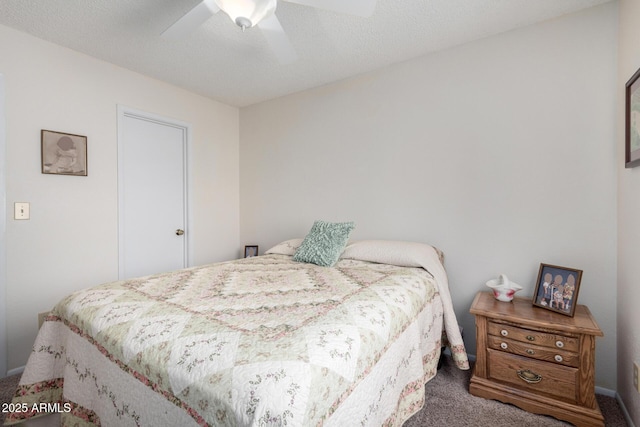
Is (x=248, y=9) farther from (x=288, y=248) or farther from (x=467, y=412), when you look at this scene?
(x=467, y=412)

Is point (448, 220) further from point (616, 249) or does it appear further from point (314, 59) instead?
point (314, 59)

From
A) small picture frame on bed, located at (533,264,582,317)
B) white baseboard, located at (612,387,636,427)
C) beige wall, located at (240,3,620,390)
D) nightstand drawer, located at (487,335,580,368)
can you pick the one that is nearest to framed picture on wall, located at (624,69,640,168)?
beige wall, located at (240,3,620,390)

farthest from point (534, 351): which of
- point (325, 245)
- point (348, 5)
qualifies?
point (348, 5)

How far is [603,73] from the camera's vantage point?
1.81m

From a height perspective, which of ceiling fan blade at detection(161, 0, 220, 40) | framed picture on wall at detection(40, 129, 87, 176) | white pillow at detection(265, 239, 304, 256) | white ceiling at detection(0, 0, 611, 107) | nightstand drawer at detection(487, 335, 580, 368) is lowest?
nightstand drawer at detection(487, 335, 580, 368)

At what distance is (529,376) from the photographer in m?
1.64

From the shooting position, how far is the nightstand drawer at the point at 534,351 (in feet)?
5.07

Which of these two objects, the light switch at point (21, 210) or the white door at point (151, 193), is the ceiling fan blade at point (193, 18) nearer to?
the white door at point (151, 193)

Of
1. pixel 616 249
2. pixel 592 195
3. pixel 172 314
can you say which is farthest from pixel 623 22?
pixel 172 314

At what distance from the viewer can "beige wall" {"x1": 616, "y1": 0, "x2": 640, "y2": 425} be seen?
58.4 inches

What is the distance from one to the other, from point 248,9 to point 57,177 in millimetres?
2014

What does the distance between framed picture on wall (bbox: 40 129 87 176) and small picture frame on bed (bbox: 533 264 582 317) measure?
341 centimetres

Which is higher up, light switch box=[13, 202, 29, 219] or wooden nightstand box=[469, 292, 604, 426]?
light switch box=[13, 202, 29, 219]

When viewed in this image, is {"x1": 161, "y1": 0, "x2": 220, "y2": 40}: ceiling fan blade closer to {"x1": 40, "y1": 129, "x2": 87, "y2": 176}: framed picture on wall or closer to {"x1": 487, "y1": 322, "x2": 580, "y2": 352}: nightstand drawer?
{"x1": 40, "y1": 129, "x2": 87, "y2": 176}: framed picture on wall
